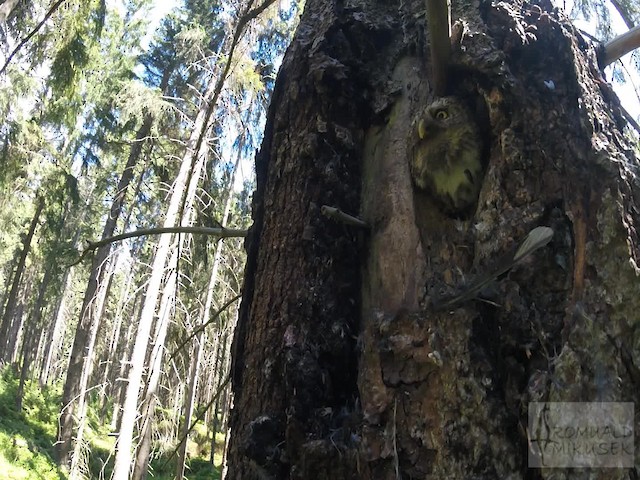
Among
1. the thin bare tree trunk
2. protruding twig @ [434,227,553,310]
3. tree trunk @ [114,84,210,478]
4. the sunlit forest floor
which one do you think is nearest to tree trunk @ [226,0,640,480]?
protruding twig @ [434,227,553,310]

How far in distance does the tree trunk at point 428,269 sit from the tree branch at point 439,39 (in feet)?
0.15

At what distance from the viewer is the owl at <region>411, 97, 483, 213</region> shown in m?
1.48

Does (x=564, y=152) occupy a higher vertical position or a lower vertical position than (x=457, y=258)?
higher

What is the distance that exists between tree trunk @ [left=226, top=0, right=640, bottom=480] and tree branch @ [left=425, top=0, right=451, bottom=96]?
0.05 metres

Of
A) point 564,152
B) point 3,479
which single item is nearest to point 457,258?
point 564,152

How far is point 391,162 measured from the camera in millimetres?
1671

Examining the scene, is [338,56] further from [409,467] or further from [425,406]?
[409,467]

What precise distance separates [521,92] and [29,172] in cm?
1257

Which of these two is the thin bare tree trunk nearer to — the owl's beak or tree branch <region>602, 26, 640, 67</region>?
the owl's beak

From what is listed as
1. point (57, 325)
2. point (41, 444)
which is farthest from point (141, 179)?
→ point (57, 325)

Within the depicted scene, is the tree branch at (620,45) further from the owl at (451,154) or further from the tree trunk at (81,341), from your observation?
the tree trunk at (81,341)

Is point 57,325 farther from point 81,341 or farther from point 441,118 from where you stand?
point 441,118

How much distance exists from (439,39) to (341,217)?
0.57m

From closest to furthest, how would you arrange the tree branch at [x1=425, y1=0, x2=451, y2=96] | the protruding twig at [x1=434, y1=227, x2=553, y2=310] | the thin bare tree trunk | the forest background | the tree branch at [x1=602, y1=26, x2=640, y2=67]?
the protruding twig at [x1=434, y1=227, x2=553, y2=310] < the tree branch at [x1=425, y1=0, x2=451, y2=96] < the tree branch at [x1=602, y1=26, x2=640, y2=67] < the forest background < the thin bare tree trunk
